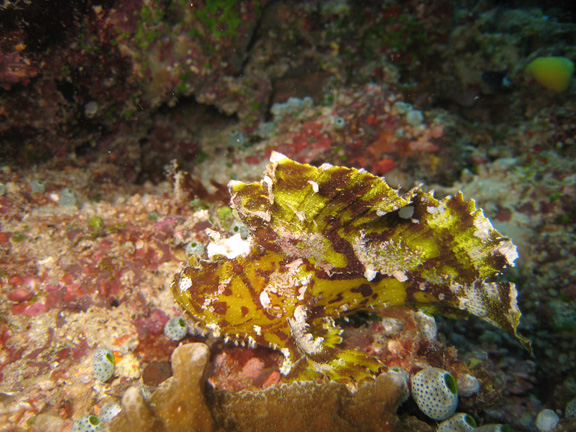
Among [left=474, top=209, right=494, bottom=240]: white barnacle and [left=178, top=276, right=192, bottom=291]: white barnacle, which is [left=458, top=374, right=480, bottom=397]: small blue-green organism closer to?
[left=474, top=209, right=494, bottom=240]: white barnacle

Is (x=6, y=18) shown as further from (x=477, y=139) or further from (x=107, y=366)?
(x=477, y=139)

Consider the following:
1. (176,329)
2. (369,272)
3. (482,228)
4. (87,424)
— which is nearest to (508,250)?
(482,228)

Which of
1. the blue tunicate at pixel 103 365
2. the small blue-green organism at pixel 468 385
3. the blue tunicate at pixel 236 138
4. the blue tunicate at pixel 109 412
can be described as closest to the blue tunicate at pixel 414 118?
the blue tunicate at pixel 236 138

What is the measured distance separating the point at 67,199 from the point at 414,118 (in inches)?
238

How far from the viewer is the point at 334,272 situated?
9.52 ft

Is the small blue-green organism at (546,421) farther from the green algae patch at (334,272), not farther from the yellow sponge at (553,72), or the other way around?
the yellow sponge at (553,72)

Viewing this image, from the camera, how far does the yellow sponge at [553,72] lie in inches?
228

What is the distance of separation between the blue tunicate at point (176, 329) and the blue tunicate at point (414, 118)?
5359 mm

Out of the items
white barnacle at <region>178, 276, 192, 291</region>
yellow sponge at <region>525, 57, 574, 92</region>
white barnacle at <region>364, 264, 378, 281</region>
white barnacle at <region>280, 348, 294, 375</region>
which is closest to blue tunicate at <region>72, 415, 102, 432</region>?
white barnacle at <region>178, 276, 192, 291</region>

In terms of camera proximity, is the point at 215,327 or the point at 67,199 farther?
the point at 67,199

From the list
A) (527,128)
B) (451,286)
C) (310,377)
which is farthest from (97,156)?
(527,128)

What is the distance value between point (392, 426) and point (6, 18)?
19.5 ft

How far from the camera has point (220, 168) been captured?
260 inches

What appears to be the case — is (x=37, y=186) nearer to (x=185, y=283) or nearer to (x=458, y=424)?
(x=185, y=283)
